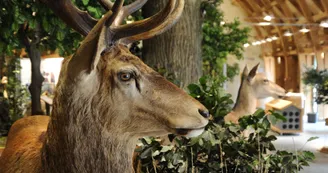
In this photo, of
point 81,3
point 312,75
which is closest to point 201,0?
point 81,3

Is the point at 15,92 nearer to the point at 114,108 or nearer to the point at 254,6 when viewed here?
the point at 114,108

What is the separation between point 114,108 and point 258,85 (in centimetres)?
283

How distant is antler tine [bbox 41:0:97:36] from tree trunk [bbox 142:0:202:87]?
136 cm

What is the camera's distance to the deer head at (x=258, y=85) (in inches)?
140

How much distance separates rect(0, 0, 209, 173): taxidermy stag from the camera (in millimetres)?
1040

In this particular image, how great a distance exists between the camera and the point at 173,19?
3.67ft

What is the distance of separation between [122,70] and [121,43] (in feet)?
0.35

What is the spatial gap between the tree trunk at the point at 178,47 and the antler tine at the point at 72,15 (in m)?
1.36

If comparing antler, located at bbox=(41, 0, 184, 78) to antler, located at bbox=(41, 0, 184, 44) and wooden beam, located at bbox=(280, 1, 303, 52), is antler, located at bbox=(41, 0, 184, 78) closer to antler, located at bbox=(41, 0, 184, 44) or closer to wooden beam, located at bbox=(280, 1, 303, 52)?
antler, located at bbox=(41, 0, 184, 44)

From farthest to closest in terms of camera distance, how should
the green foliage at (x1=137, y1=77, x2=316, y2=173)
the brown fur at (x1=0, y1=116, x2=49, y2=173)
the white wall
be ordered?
the white wall < the green foliage at (x1=137, y1=77, x2=316, y2=173) < the brown fur at (x1=0, y1=116, x2=49, y2=173)

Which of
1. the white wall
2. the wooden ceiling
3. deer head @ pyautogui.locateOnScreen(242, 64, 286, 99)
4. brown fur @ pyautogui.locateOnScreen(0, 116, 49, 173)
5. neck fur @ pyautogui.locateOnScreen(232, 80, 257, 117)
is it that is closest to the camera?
brown fur @ pyautogui.locateOnScreen(0, 116, 49, 173)

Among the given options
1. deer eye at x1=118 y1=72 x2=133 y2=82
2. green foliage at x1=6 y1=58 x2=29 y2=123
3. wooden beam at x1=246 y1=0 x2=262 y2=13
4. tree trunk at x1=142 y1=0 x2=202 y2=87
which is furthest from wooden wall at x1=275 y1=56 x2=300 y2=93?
deer eye at x1=118 y1=72 x2=133 y2=82

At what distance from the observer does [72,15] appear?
45.8 inches

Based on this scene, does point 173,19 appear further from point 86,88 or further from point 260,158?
point 260,158
